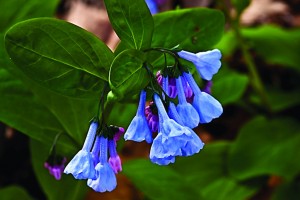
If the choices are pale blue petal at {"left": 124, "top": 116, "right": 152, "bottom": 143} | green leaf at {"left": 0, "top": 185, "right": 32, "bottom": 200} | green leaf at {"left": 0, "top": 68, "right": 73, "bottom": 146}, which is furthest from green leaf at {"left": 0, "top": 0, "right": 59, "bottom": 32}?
pale blue petal at {"left": 124, "top": 116, "right": 152, "bottom": 143}

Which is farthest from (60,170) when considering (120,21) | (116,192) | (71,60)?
(116,192)

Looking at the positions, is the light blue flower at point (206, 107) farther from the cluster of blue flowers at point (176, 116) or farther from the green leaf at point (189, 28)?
the green leaf at point (189, 28)

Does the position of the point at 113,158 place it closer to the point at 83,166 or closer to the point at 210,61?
the point at 83,166

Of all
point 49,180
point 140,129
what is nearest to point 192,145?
point 140,129

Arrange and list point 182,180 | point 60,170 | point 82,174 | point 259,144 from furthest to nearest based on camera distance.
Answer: point 259,144
point 182,180
point 60,170
point 82,174

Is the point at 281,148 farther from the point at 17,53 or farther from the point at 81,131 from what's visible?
the point at 17,53
